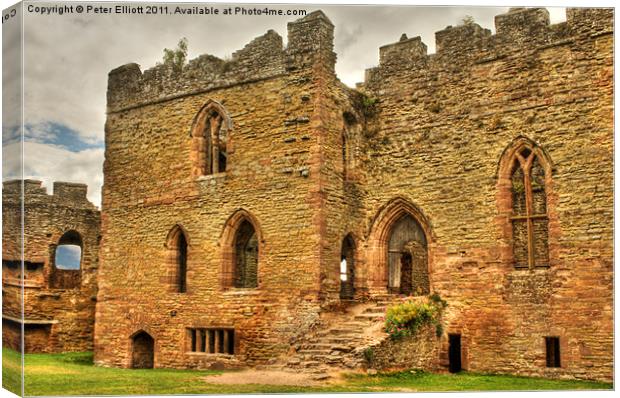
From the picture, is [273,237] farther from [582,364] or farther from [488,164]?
[582,364]

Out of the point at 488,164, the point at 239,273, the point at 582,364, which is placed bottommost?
the point at 582,364

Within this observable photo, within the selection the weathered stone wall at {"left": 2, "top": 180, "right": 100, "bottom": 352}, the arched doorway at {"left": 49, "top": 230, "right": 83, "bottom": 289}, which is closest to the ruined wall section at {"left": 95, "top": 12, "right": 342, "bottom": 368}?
the weathered stone wall at {"left": 2, "top": 180, "right": 100, "bottom": 352}

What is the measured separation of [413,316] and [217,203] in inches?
223

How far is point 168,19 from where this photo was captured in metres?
14.7

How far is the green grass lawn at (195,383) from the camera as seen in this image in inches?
557

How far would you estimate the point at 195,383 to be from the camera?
49.3 ft

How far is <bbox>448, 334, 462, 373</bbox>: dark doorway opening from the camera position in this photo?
18.0 m

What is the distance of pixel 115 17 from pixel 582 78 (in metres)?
9.68

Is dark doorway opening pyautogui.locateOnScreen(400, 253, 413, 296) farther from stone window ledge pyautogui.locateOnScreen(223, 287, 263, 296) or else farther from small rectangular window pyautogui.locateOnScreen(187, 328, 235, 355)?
small rectangular window pyautogui.locateOnScreen(187, 328, 235, 355)

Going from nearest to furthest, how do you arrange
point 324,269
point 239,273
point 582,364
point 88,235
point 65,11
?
1. point 65,11
2. point 582,364
3. point 324,269
4. point 239,273
5. point 88,235

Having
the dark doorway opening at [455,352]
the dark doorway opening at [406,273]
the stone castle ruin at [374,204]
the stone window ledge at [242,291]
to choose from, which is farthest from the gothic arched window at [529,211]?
the stone window ledge at [242,291]

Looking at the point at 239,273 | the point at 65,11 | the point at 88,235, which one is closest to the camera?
the point at 65,11

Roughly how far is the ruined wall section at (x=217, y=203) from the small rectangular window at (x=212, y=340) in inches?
6.8

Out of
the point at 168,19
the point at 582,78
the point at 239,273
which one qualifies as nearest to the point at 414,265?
the point at 239,273
